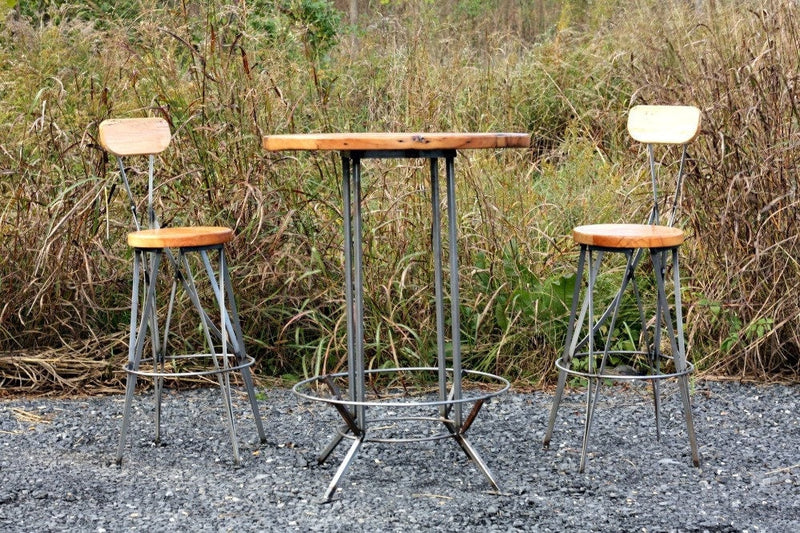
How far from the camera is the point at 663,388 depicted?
190 inches

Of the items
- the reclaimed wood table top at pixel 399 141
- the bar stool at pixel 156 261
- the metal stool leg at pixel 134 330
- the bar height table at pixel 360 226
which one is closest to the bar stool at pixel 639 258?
the bar height table at pixel 360 226

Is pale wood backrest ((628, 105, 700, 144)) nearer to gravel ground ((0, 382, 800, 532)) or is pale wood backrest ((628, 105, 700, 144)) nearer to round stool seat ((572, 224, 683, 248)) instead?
round stool seat ((572, 224, 683, 248))

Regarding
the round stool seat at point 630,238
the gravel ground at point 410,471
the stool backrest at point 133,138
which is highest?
the stool backrest at point 133,138

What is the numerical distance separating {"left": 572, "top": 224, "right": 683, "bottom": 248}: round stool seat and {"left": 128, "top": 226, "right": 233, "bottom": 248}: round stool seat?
4.07ft

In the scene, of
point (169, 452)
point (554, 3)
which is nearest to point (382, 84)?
point (169, 452)

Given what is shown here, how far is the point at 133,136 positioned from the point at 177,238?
536 millimetres

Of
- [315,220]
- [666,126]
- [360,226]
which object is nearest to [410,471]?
[360,226]

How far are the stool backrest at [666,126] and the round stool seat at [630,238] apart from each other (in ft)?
0.99

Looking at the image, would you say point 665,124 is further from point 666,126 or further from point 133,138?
point 133,138

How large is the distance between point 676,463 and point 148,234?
6.57 ft

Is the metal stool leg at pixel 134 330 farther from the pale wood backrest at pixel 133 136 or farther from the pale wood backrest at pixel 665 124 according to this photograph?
the pale wood backrest at pixel 665 124

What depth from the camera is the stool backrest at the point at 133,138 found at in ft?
12.7

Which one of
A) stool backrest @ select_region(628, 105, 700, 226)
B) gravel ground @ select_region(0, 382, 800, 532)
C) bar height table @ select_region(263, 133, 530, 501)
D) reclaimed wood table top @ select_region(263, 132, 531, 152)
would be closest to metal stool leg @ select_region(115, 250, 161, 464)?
gravel ground @ select_region(0, 382, 800, 532)

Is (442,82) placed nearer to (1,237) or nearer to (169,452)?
(1,237)
